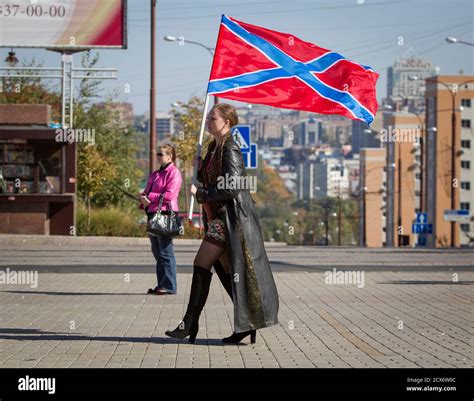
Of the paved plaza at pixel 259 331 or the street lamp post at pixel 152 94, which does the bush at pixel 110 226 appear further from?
the paved plaza at pixel 259 331

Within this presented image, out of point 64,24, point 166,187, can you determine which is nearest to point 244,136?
point 64,24

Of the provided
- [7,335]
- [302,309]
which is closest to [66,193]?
[302,309]

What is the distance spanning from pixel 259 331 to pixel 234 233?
178cm

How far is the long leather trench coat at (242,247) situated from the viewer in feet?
34.8

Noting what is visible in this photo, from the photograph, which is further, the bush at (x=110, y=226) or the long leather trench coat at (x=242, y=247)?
the bush at (x=110, y=226)

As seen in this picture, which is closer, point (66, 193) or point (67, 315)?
point (67, 315)

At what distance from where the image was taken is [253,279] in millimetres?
10664

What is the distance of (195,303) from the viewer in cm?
1098

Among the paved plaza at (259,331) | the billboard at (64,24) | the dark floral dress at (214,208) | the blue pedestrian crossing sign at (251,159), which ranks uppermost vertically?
the billboard at (64,24)

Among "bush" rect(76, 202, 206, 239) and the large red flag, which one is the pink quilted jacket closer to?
the large red flag

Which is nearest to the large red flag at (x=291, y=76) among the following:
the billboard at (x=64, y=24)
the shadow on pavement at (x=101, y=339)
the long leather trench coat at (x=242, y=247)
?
the long leather trench coat at (x=242, y=247)

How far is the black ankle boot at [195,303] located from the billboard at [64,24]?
28936 millimetres
